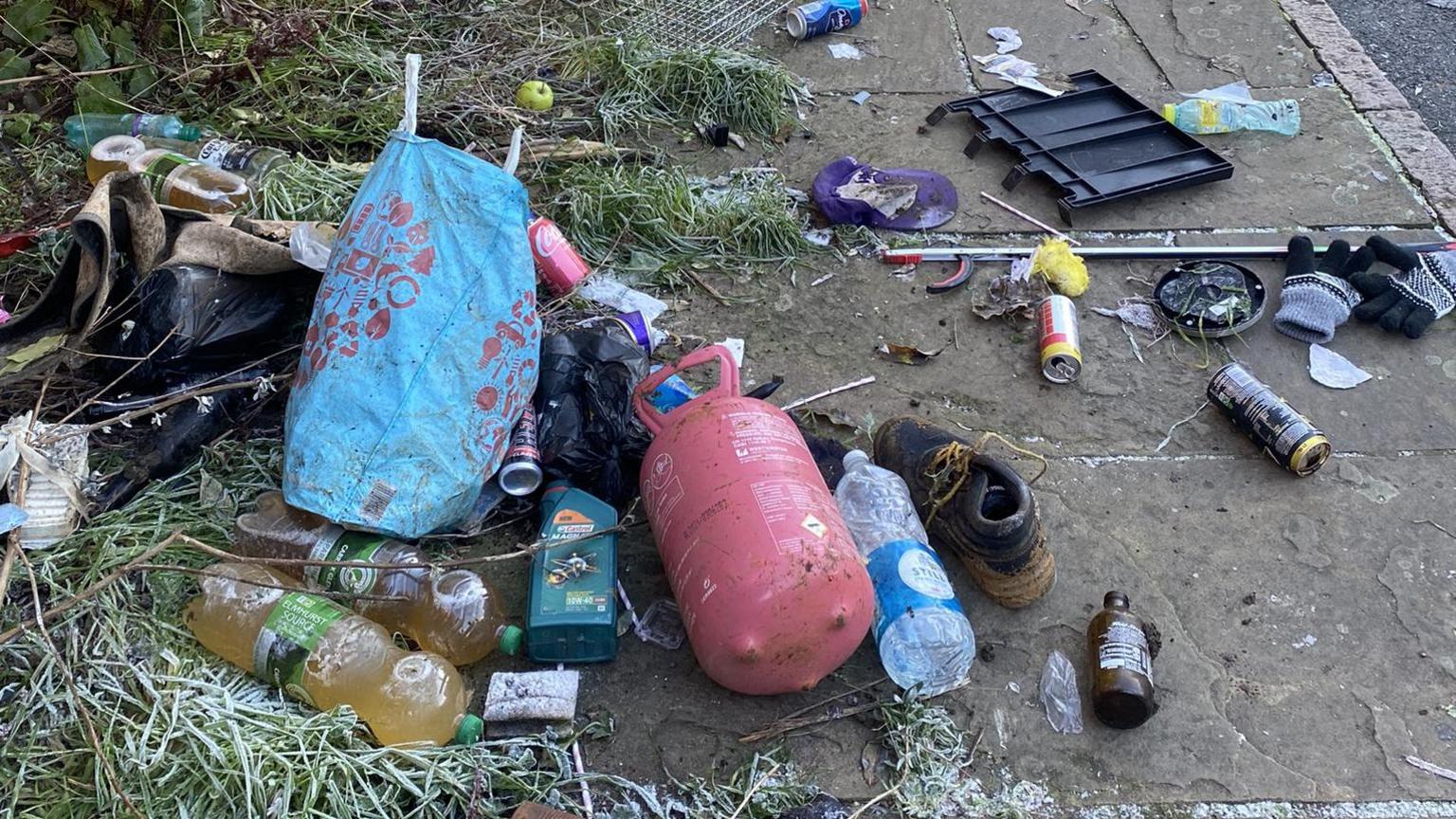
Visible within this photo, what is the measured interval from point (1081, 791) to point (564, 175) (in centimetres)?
288

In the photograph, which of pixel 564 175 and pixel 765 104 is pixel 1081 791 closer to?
pixel 564 175

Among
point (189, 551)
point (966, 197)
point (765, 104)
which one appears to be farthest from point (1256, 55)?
point (189, 551)

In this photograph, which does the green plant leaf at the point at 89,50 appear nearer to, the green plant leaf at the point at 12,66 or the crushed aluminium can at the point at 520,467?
the green plant leaf at the point at 12,66

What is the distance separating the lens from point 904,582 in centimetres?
240

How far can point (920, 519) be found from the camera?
2703 millimetres

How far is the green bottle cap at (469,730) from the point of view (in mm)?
2223

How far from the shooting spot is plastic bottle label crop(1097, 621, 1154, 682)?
2344 mm

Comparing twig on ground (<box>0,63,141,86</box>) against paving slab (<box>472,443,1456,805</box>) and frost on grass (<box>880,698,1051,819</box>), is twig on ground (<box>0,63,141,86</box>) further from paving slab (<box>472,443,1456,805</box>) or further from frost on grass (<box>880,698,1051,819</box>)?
frost on grass (<box>880,698,1051,819</box>)

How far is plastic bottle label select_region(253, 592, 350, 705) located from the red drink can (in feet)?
4.61

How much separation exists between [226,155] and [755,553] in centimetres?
274

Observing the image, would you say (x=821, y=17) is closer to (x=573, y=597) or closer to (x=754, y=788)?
(x=573, y=597)

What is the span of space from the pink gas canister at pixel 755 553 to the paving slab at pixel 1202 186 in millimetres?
1955

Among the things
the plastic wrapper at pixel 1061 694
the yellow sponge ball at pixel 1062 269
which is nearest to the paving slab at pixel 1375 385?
the yellow sponge ball at pixel 1062 269

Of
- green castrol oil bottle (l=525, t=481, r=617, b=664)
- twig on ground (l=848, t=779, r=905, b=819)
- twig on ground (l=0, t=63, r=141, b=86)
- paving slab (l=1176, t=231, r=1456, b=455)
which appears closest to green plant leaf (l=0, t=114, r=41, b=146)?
twig on ground (l=0, t=63, r=141, b=86)
